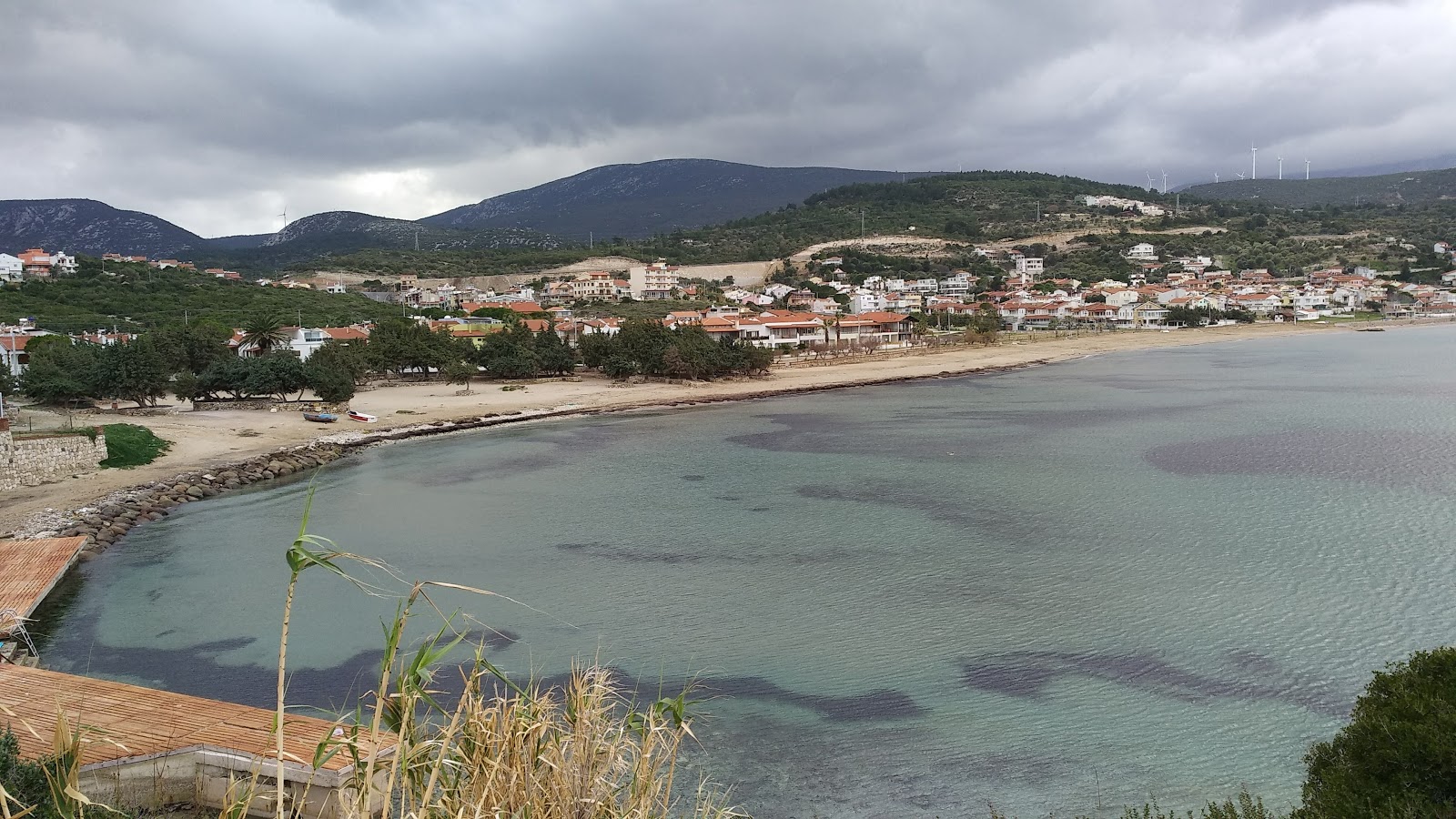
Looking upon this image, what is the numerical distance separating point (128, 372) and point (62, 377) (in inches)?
90.0

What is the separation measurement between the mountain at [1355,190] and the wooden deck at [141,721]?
166 m

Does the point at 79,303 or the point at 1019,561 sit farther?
the point at 79,303

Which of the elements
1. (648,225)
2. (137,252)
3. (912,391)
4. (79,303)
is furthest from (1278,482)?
(648,225)

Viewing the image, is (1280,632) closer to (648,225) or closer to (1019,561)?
(1019,561)

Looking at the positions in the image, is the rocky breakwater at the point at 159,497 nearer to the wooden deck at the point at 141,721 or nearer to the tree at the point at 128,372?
the tree at the point at 128,372

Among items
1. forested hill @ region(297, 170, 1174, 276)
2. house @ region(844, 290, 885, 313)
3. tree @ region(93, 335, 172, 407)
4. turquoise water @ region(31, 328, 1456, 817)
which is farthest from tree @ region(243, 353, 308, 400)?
forested hill @ region(297, 170, 1174, 276)

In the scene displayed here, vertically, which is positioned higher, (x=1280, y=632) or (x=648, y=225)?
(x=648, y=225)

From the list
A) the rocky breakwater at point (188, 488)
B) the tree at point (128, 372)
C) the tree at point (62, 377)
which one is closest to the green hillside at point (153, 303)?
the tree at point (62, 377)

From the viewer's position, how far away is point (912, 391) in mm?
40906

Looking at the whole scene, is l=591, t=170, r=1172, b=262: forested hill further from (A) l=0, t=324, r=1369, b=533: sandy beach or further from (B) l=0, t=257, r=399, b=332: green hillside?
(A) l=0, t=324, r=1369, b=533: sandy beach

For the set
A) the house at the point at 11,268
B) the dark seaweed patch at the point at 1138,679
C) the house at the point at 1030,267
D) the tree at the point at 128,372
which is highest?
the house at the point at 11,268

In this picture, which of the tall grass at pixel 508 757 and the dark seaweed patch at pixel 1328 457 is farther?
the dark seaweed patch at pixel 1328 457

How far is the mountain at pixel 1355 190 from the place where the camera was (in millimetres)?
146500

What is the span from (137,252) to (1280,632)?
170911 mm
